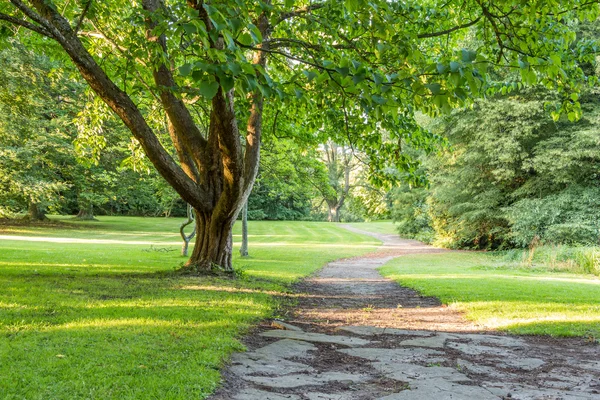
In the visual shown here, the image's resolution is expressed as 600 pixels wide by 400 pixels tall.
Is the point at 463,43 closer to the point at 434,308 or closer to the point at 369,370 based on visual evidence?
the point at 434,308

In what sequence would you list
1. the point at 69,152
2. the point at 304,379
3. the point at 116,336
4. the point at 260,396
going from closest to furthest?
the point at 260,396, the point at 304,379, the point at 116,336, the point at 69,152

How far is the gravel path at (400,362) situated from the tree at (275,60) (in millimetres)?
2601

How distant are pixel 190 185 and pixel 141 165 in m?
4.34

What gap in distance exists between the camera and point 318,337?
6.21 m

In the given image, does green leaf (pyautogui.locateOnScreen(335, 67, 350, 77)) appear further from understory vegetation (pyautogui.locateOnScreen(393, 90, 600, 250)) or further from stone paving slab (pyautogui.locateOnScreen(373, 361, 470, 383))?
understory vegetation (pyautogui.locateOnScreen(393, 90, 600, 250))

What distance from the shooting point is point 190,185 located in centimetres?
1022

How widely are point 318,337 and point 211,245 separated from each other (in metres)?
5.56

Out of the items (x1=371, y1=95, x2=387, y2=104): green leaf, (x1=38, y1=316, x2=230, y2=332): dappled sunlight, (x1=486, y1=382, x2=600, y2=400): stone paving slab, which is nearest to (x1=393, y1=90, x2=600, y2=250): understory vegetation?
(x1=486, y1=382, x2=600, y2=400): stone paving slab

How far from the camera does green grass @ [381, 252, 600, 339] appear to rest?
733cm

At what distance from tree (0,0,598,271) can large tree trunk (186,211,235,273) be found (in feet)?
0.10

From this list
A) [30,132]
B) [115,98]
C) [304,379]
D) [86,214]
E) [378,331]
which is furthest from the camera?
[86,214]

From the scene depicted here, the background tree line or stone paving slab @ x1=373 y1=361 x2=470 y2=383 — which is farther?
the background tree line

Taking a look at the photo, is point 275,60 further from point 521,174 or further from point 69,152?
point 69,152

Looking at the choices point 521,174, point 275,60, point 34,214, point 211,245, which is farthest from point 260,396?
point 34,214
